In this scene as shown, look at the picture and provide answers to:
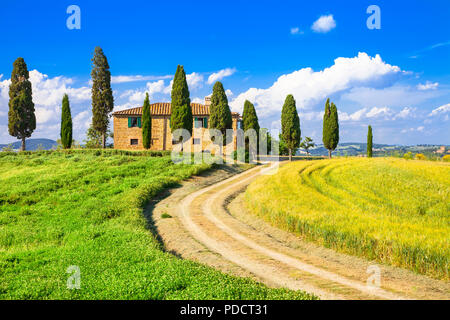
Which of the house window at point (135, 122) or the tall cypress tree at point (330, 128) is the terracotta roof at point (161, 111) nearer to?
the house window at point (135, 122)

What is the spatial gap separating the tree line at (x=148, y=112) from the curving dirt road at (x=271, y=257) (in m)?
27.3

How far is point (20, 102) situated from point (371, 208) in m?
56.8

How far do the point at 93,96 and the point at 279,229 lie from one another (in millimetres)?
49501

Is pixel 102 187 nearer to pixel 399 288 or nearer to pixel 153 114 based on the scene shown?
pixel 399 288

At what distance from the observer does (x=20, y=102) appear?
5278 cm

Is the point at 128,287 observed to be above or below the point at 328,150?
below

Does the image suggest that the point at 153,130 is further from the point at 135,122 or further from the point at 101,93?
the point at 101,93

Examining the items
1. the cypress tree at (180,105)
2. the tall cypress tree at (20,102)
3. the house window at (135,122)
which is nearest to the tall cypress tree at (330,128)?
the cypress tree at (180,105)

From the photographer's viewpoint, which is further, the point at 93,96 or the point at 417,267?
the point at 93,96

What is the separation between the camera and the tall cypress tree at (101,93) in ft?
184

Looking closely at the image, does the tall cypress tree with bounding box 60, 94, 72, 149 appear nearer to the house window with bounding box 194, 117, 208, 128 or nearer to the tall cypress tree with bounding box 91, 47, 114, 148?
the tall cypress tree with bounding box 91, 47, 114, 148

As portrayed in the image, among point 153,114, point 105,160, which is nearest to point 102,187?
point 105,160

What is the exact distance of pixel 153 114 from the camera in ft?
194

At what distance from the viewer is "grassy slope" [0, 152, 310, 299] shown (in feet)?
27.9
